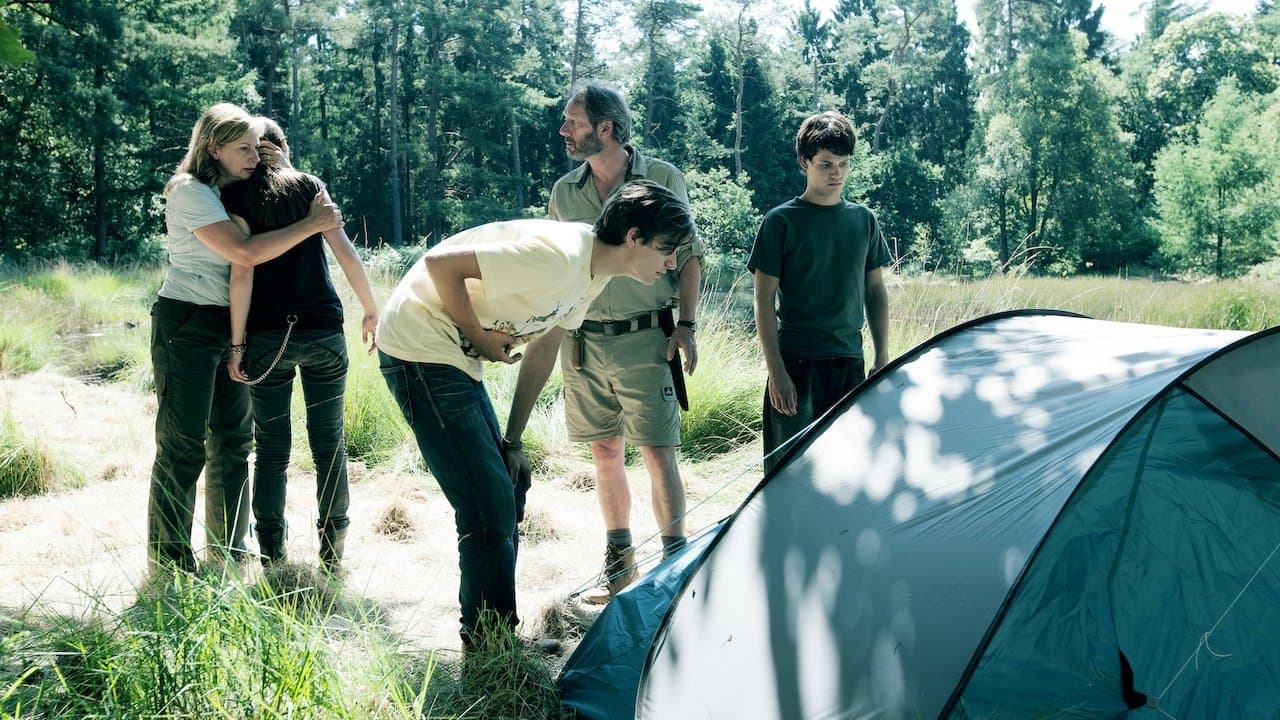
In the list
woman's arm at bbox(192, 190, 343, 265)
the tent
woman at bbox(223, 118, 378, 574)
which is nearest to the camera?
the tent

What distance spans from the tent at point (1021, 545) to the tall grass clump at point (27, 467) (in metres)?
3.38

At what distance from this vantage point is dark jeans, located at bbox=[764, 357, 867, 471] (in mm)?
3023

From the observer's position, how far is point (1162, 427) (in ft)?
6.48

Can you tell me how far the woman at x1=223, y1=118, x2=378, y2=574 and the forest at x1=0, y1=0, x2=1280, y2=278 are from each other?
2095 cm

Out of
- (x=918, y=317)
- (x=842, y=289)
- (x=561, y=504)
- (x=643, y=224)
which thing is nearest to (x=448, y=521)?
(x=561, y=504)

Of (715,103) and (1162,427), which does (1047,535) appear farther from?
(715,103)

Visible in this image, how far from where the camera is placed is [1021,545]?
163cm

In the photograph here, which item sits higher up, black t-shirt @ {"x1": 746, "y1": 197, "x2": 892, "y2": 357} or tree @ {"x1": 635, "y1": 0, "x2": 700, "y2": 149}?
tree @ {"x1": 635, "y1": 0, "x2": 700, "y2": 149}

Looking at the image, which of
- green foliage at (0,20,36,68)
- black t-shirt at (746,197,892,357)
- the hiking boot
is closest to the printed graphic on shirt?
black t-shirt at (746,197,892,357)

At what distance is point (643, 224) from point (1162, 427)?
3.84ft

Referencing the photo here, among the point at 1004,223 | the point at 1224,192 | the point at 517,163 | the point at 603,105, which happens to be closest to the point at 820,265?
the point at 603,105

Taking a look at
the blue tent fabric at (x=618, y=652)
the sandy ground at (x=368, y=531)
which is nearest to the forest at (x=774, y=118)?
the sandy ground at (x=368, y=531)

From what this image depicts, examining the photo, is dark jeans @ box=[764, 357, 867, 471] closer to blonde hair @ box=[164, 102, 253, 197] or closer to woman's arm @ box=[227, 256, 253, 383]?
woman's arm @ box=[227, 256, 253, 383]

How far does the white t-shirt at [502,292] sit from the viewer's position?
6.95 ft
